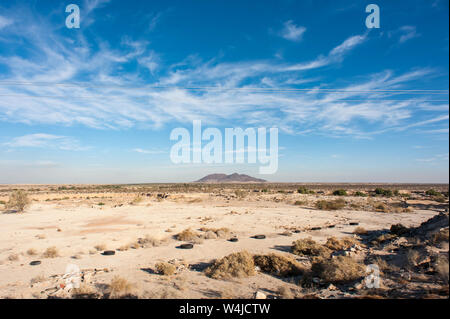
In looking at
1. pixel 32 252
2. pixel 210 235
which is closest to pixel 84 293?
pixel 32 252

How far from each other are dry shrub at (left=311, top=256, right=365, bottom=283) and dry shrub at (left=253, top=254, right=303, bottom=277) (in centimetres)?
87

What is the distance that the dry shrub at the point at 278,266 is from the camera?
33.0 feet

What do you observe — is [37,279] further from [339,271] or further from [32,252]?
[339,271]

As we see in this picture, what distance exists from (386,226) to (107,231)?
22186 mm

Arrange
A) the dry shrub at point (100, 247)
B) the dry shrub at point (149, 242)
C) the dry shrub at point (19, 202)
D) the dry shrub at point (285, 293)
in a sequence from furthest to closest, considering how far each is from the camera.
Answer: the dry shrub at point (19, 202) < the dry shrub at point (149, 242) < the dry shrub at point (100, 247) < the dry shrub at point (285, 293)

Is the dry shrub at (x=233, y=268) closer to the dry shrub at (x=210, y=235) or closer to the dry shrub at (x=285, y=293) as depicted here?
the dry shrub at (x=285, y=293)

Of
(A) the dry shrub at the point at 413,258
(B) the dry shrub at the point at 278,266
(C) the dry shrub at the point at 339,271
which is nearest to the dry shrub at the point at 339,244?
(B) the dry shrub at the point at 278,266

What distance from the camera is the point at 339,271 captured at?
8820mm

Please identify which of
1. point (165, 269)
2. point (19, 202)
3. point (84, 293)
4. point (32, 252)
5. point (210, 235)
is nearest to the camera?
point (84, 293)

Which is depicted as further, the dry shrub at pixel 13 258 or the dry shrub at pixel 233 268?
the dry shrub at pixel 13 258

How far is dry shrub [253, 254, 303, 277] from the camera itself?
10.1 m

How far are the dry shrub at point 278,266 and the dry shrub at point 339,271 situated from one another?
34.3 inches

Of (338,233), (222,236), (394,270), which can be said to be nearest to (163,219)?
(222,236)

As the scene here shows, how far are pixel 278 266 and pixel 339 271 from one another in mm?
2424
